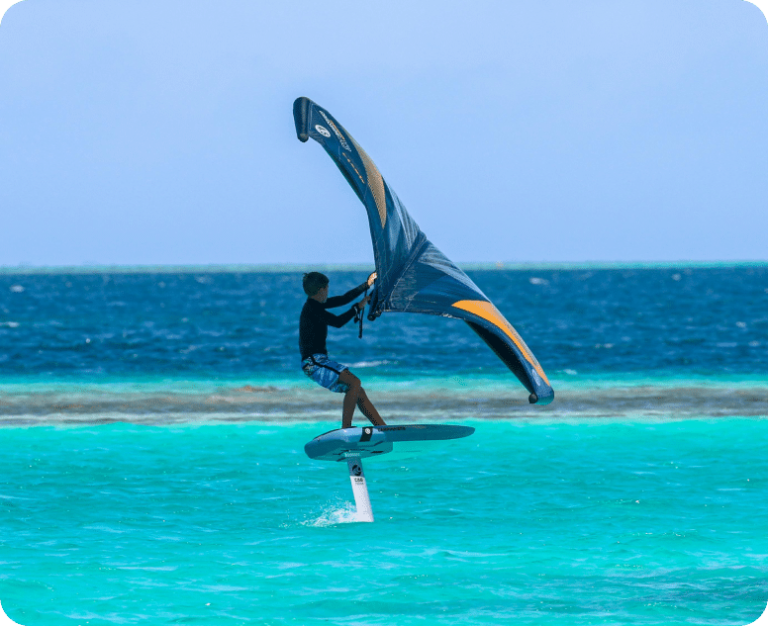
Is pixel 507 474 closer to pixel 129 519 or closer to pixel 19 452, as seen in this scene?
pixel 129 519

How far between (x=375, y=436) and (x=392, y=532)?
2.28 meters

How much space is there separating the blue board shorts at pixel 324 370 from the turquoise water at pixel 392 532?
4.58ft

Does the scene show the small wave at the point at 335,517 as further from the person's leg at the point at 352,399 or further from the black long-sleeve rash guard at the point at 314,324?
the black long-sleeve rash guard at the point at 314,324

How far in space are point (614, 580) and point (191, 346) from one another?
38.8 metres

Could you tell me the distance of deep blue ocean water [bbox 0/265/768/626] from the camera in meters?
9.36

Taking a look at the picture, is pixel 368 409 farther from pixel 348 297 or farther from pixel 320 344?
pixel 348 297

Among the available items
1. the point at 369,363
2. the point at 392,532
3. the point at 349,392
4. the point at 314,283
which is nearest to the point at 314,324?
the point at 314,283

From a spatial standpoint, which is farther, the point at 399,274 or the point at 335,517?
the point at 335,517

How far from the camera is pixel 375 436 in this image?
33.7ft

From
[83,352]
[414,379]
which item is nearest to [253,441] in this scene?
[414,379]

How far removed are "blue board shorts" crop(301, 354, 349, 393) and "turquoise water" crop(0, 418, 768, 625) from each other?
1.40 m

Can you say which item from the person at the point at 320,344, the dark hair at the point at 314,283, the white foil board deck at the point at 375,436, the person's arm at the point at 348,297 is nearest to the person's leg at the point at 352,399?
the person at the point at 320,344

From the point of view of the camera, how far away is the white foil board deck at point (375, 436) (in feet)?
33.6

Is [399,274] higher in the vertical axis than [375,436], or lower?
higher
